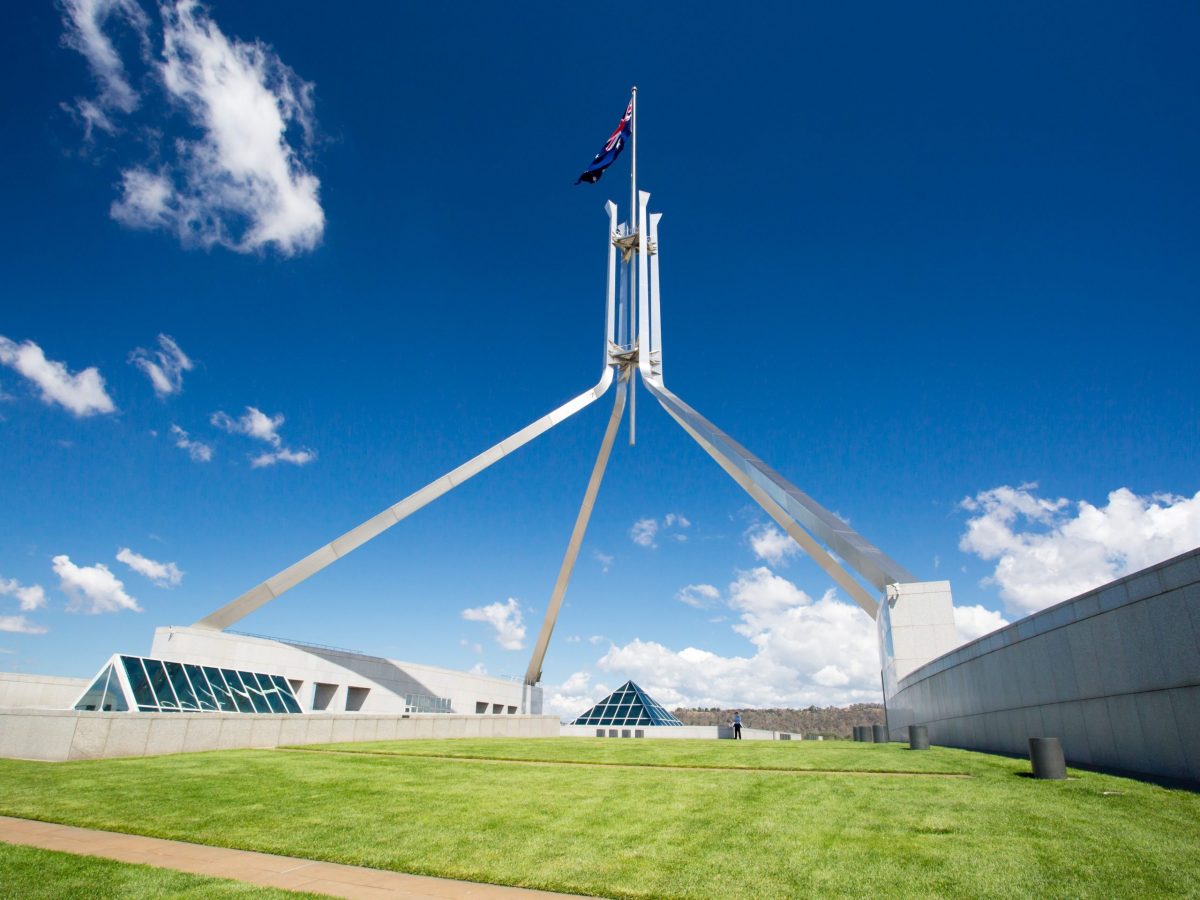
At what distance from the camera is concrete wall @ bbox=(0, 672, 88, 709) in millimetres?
23922

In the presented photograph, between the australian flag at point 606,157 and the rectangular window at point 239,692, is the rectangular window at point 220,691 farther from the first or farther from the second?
the australian flag at point 606,157

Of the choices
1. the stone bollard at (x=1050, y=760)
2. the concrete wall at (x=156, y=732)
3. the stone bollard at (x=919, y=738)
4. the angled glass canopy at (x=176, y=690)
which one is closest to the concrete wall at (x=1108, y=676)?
the stone bollard at (x=1050, y=760)

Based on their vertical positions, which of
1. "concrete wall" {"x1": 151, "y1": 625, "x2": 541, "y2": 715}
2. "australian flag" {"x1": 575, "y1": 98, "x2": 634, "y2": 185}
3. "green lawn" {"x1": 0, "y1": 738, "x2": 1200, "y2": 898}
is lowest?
"green lawn" {"x1": 0, "y1": 738, "x2": 1200, "y2": 898}

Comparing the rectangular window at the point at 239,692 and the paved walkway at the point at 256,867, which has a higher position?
the rectangular window at the point at 239,692

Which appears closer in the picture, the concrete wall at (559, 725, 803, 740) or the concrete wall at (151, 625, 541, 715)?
the concrete wall at (151, 625, 541, 715)

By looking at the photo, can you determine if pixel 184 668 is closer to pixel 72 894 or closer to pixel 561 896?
pixel 72 894

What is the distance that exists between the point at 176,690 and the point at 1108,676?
786 inches

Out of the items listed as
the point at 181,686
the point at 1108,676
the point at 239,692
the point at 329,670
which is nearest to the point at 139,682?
the point at 181,686

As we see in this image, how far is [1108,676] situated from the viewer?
9.45 metres

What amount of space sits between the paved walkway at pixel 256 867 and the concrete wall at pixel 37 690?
69.8ft

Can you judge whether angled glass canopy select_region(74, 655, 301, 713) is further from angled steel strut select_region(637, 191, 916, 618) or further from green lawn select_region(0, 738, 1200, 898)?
angled steel strut select_region(637, 191, 916, 618)

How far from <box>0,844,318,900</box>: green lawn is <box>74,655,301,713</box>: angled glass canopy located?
34.2 feet

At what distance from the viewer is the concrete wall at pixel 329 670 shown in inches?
1131

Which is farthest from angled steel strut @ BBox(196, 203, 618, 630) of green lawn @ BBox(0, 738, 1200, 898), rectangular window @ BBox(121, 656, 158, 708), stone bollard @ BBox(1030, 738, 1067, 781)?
stone bollard @ BBox(1030, 738, 1067, 781)
